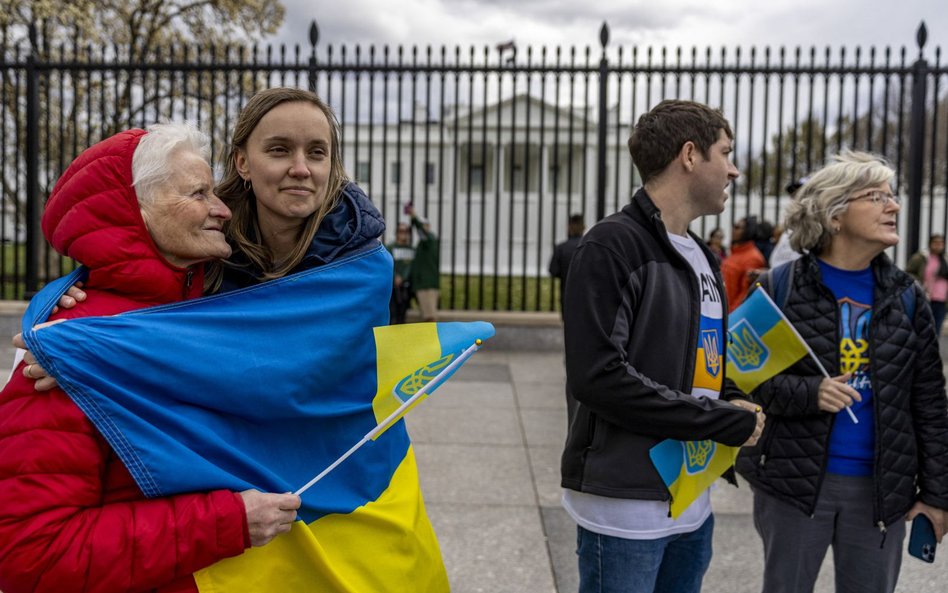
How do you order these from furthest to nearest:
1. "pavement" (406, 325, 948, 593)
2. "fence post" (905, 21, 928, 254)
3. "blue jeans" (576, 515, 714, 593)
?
"fence post" (905, 21, 928, 254) < "pavement" (406, 325, 948, 593) < "blue jeans" (576, 515, 714, 593)

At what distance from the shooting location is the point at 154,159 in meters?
1.58

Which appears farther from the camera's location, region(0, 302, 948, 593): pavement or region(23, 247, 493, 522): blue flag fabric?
region(0, 302, 948, 593): pavement

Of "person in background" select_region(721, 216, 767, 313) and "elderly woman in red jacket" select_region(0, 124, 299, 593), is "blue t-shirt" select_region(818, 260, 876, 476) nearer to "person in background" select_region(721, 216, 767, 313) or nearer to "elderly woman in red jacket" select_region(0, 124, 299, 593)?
"elderly woman in red jacket" select_region(0, 124, 299, 593)

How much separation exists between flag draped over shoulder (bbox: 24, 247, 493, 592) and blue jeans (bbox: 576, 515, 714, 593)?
48 centimetres

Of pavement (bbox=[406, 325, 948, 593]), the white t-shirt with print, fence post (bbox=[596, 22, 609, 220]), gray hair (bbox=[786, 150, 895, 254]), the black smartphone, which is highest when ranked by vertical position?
fence post (bbox=[596, 22, 609, 220])

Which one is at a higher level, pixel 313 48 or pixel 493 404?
pixel 313 48

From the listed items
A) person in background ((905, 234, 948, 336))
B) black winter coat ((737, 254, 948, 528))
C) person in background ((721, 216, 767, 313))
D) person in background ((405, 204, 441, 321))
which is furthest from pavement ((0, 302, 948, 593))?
person in background ((905, 234, 948, 336))

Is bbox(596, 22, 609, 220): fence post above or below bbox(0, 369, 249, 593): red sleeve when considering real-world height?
above

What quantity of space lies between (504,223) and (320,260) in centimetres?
2219

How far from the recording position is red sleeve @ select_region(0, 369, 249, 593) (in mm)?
1342

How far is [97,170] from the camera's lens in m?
1.54

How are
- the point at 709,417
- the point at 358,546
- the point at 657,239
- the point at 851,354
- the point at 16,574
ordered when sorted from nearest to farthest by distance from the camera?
Answer: 1. the point at 16,574
2. the point at 358,546
3. the point at 709,417
4. the point at 657,239
5. the point at 851,354

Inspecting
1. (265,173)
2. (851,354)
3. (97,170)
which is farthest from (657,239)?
(97,170)

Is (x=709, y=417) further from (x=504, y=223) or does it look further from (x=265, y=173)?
(x=504, y=223)
